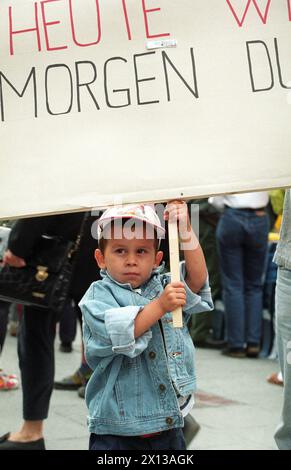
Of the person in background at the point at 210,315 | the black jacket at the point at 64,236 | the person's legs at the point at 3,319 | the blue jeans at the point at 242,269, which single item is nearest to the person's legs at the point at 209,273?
the person in background at the point at 210,315

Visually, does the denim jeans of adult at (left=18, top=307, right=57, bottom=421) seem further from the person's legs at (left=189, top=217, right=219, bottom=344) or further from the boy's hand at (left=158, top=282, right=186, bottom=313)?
the person's legs at (left=189, top=217, right=219, bottom=344)

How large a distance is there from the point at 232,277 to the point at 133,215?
487 cm

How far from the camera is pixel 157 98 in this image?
328cm

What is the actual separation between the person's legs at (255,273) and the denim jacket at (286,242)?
4.11 meters

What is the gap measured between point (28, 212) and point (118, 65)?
1.97 feet

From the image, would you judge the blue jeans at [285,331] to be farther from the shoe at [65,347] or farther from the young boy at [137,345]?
the shoe at [65,347]

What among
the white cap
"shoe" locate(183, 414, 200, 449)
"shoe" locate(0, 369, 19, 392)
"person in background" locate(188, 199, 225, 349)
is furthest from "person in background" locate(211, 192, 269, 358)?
the white cap

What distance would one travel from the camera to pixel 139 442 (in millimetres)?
3328

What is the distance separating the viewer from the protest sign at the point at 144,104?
10.6ft

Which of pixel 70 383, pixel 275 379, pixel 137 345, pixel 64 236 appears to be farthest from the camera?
pixel 275 379

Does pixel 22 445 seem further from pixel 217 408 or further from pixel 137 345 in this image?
pixel 137 345

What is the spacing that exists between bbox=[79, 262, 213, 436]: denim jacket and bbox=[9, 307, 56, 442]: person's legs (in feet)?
4.97

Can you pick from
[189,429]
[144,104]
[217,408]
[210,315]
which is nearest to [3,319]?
[189,429]

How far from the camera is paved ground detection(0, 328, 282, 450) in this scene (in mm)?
5340
